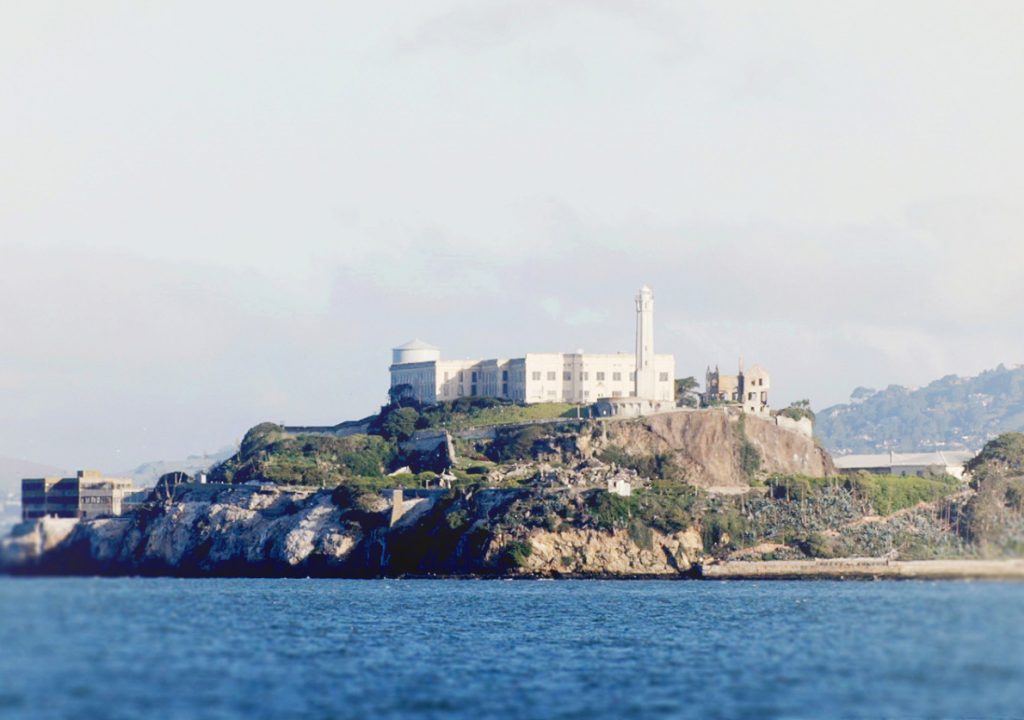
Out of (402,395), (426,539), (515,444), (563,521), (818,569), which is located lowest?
(818,569)

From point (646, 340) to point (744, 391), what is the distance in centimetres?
1083

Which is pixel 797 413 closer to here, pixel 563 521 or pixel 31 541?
pixel 563 521

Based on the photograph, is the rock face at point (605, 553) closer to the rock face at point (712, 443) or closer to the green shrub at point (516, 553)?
the green shrub at point (516, 553)

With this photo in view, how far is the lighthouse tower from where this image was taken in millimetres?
163875

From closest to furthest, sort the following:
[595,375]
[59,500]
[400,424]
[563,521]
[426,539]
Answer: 1. [59,500]
2. [563,521]
3. [426,539]
4. [400,424]
5. [595,375]

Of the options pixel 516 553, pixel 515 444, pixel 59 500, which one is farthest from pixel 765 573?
pixel 59 500

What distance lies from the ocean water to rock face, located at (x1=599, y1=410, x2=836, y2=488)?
Result: 2625 inches

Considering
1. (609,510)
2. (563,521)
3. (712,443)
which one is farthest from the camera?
(712,443)

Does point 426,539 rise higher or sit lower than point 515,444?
lower

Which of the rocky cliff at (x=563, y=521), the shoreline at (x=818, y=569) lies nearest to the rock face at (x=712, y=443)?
the rocky cliff at (x=563, y=521)

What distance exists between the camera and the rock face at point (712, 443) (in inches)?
5822

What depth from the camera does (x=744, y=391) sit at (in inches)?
6545

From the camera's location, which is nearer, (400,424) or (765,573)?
(765,573)

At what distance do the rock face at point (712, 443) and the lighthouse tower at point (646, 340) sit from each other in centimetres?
1176
